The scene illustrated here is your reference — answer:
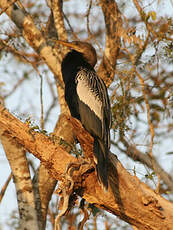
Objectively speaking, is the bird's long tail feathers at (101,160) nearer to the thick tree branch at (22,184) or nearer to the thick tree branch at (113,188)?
the thick tree branch at (113,188)

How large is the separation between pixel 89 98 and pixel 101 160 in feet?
2.89

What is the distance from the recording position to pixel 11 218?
5840 millimetres

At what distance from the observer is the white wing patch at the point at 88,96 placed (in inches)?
138

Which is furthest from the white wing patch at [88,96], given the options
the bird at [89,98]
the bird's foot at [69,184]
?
the bird's foot at [69,184]

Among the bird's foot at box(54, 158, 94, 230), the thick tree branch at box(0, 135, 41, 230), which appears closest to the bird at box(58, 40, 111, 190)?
the bird's foot at box(54, 158, 94, 230)

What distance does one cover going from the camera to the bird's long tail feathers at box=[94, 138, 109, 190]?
2.72m

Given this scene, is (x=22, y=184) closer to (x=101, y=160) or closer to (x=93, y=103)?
(x=93, y=103)

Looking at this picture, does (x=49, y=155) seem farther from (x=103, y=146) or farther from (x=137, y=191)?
(x=137, y=191)

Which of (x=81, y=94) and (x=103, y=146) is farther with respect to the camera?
(x=81, y=94)

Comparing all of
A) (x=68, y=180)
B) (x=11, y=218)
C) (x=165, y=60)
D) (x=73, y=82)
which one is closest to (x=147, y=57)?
(x=165, y=60)

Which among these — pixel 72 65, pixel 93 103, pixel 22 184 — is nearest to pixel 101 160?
pixel 93 103

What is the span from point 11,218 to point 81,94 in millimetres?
3099

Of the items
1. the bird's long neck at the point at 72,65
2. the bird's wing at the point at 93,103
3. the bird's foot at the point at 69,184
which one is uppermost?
the bird's long neck at the point at 72,65

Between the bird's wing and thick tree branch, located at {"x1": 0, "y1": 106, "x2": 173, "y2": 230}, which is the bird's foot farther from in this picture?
the bird's wing
